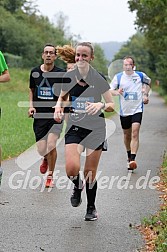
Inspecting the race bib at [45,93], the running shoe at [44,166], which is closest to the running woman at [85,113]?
the race bib at [45,93]

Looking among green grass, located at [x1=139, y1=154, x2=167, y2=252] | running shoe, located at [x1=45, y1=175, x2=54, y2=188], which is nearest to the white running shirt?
running shoe, located at [x1=45, y1=175, x2=54, y2=188]

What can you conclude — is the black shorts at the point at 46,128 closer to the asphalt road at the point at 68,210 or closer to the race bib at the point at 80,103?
the asphalt road at the point at 68,210

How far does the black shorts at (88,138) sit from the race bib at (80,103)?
22cm

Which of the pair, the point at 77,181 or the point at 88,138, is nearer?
the point at 88,138

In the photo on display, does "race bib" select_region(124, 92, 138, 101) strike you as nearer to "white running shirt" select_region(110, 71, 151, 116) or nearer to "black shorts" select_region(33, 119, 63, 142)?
"white running shirt" select_region(110, 71, 151, 116)

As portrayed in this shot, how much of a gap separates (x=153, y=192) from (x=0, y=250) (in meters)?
4.01

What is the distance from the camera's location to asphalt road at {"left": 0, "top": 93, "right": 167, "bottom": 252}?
656cm

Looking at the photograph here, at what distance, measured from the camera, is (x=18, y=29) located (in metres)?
77.7

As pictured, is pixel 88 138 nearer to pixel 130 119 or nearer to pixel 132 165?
pixel 132 165

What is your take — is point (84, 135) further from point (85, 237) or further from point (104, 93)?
point (85, 237)

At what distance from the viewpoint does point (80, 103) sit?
7.46 m

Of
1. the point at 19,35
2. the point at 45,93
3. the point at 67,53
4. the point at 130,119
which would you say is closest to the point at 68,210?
the point at 67,53

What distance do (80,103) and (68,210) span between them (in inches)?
61.0

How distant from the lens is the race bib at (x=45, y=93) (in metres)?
9.87
